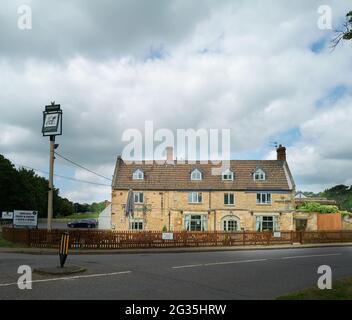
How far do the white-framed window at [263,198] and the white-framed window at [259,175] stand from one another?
2006 mm

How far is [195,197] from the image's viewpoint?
48.5 metres

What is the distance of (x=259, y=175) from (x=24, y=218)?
94.9 feet

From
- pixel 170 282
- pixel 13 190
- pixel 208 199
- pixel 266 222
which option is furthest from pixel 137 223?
pixel 13 190

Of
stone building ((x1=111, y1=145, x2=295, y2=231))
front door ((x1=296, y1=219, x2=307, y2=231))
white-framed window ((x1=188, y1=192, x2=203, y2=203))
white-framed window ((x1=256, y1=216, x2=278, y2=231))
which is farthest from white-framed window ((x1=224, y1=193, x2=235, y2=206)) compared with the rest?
front door ((x1=296, y1=219, x2=307, y2=231))

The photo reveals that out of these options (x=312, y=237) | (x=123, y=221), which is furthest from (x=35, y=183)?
(x=312, y=237)

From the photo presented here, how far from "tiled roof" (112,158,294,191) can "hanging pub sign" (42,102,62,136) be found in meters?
24.1

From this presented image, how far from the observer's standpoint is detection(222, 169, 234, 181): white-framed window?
4938 cm

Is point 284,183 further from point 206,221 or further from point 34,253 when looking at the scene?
point 34,253

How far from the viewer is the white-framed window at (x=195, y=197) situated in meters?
48.4

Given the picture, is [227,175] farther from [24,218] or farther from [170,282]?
[170,282]

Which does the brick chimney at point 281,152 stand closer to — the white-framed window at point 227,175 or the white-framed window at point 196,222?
the white-framed window at point 227,175
